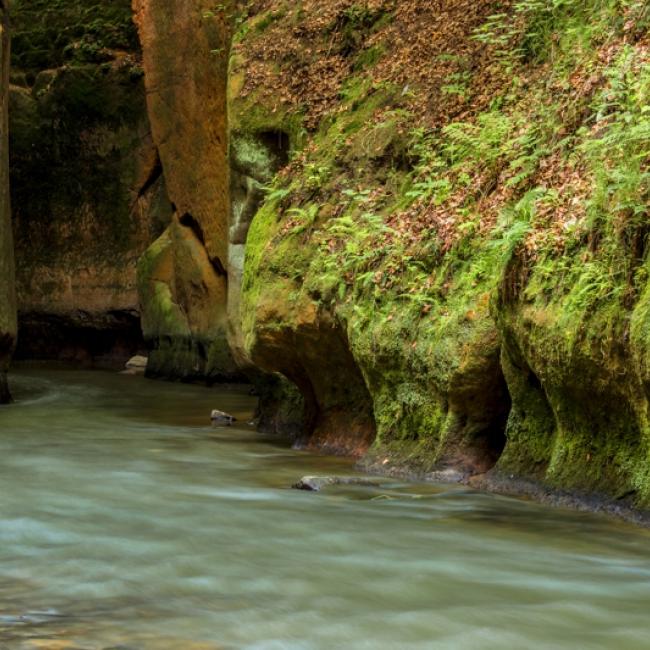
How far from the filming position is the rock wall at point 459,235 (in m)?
7.64

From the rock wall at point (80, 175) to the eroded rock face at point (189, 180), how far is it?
4.55 meters

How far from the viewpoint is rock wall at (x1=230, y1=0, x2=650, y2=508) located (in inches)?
301

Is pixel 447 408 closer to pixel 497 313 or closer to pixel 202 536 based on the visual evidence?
pixel 497 313

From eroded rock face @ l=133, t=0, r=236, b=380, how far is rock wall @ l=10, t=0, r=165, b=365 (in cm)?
455

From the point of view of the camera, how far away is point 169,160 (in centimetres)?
2497

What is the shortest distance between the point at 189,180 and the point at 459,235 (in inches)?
590

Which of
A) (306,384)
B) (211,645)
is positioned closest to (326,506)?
(211,645)

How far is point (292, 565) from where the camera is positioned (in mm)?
6281

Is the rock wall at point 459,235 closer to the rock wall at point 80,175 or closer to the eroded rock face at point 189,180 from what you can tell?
the eroded rock face at point 189,180

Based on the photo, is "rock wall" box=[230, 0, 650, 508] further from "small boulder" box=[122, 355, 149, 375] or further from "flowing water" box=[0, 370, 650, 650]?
"small boulder" box=[122, 355, 149, 375]

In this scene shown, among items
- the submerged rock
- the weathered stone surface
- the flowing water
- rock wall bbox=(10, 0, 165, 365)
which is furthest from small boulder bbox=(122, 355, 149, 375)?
the submerged rock


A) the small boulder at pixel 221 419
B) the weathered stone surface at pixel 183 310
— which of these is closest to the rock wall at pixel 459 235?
the small boulder at pixel 221 419

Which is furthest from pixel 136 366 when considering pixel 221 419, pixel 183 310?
pixel 221 419

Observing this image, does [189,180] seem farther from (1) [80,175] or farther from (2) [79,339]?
(2) [79,339]
